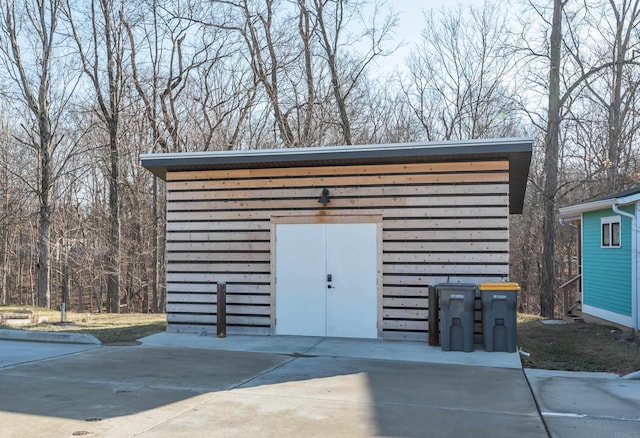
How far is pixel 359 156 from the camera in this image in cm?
833

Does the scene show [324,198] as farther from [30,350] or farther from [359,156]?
[30,350]

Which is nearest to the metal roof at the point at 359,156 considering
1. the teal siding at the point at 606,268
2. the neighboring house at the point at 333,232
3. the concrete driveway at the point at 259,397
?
the neighboring house at the point at 333,232

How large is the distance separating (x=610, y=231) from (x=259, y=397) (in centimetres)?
1006

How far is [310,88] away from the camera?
2080 centimetres

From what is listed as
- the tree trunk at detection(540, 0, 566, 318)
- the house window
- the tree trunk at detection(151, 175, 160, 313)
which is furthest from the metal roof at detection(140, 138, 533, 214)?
the tree trunk at detection(151, 175, 160, 313)

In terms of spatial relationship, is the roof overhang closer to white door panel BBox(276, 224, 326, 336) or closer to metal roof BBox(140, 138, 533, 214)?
metal roof BBox(140, 138, 533, 214)

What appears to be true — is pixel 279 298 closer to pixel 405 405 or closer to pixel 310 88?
pixel 405 405

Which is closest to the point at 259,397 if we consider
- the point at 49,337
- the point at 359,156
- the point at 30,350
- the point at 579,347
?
the point at 359,156

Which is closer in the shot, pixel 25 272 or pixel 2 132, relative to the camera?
pixel 2 132

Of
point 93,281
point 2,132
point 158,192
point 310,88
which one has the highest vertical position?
point 310,88

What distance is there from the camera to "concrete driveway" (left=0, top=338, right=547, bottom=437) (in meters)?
4.45

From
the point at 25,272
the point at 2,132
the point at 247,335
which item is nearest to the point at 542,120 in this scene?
the point at 247,335

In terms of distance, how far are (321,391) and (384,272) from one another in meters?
3.33

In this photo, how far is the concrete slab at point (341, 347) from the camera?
7.38m
